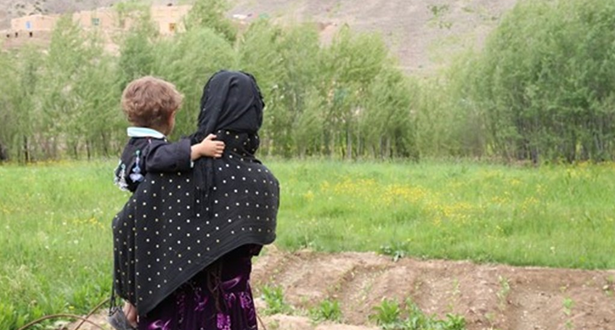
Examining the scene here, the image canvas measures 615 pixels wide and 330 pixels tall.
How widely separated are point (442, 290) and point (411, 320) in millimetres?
1535

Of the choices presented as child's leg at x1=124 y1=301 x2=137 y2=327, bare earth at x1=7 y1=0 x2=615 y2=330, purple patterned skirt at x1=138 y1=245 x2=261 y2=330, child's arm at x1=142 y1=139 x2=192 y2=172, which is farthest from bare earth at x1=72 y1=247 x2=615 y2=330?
child's arm at x1=142 y1=139 x2=192 y2=172

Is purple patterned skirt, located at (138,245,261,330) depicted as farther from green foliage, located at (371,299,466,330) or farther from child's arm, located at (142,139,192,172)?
green foliage, located at (371,299,466,330)

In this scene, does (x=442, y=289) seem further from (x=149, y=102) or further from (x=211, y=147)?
(x=149, y=102)

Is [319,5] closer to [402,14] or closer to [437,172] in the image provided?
[402,14]

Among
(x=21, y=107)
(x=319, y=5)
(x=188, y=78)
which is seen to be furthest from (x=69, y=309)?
(x=319, y=5)

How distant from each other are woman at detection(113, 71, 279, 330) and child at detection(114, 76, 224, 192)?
0.07 meters

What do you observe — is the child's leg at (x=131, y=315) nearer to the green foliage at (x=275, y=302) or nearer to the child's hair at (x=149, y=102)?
the child's hair at (x=149, y=102)

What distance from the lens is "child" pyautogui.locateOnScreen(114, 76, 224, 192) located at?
10.9 ft

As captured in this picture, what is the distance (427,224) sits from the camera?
1057 centimetres

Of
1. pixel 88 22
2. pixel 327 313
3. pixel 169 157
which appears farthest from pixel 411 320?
pixel 88 22

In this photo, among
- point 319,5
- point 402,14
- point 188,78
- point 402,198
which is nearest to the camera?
point 402,198

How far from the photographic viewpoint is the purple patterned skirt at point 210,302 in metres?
3.50

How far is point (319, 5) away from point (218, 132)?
92.9 metres

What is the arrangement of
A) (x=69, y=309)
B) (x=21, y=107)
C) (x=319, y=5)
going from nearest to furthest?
(x=69, y=309) < (x=21, y=107) < (x=319, y=5)
